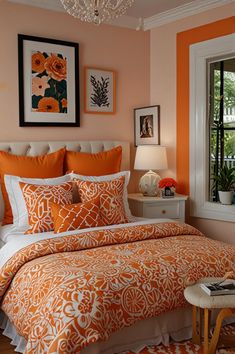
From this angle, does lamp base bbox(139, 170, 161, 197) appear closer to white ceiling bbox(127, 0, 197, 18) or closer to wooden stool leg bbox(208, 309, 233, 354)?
white ceiling bbox(127, 0, 197, 18)

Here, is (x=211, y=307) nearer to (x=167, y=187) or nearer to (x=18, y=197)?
(x=18, y=197)

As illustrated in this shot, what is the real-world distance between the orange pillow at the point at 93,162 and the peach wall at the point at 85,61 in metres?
0.33

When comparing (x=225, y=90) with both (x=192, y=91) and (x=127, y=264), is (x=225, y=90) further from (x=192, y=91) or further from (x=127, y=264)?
(x=127, y=264)

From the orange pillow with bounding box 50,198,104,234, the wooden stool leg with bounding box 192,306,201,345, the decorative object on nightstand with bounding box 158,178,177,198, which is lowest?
the wooden stool leg with bounding box 192,306,201,345

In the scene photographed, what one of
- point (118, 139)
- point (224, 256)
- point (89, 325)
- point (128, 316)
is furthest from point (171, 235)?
point (118, 139)

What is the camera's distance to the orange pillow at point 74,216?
11.2 feet

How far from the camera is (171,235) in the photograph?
353cm

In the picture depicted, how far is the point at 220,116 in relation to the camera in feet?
14.9

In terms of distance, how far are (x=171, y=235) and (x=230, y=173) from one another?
115 cm

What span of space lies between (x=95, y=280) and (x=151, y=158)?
2.26m

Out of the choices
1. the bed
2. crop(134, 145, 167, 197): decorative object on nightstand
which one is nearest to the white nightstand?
crop(134, 145, 167, 197): decorative object on nightstand

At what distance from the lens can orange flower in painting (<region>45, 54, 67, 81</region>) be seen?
4337 mm

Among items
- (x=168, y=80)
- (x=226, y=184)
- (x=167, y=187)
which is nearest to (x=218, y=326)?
(x=226, y=184)

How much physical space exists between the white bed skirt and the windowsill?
1.51 m
